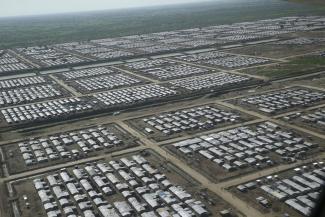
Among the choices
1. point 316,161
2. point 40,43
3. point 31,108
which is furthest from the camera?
point 40,43

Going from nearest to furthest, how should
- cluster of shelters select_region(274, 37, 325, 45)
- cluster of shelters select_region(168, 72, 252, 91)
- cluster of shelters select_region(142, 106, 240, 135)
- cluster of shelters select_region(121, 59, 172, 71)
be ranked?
cluster of shelters select_region(142, 106, 240, 135), cluster of shelters select_region(168, 72, 252, 91), cluster of shelters select_region(121, 59, 172, 71), cluster of shelters select_region(274, 37, 325, 45)

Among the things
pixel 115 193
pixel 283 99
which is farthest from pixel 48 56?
pixel 115 193

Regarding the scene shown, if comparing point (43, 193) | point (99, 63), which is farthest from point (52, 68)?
point (43, 193)

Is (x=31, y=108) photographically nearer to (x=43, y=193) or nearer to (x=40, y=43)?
(x=43, y=193)

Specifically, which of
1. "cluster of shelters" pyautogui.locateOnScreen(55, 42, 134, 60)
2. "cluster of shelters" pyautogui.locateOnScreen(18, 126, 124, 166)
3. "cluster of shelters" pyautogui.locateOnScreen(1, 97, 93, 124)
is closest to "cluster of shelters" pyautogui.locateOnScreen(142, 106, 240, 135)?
"cluster of shelters" pyautogui.locateOnScreen(18, 126, 124, 166)

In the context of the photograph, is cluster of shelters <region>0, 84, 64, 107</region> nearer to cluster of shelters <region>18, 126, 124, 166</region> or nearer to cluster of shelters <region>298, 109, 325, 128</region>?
cluster of shelters <region>18, 126, 124, 166</region>

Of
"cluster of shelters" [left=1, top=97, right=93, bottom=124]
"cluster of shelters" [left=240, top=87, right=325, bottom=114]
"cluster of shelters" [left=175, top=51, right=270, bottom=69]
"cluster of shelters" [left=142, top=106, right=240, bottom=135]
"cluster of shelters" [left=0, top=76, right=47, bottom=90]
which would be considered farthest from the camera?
"cluster of shelters" [left=175, top=51, right=270, bottom=69]

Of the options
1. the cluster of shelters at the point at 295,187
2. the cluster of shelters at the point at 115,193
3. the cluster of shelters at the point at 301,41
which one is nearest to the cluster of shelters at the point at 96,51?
the cluster of shelters at the point at 301,41
